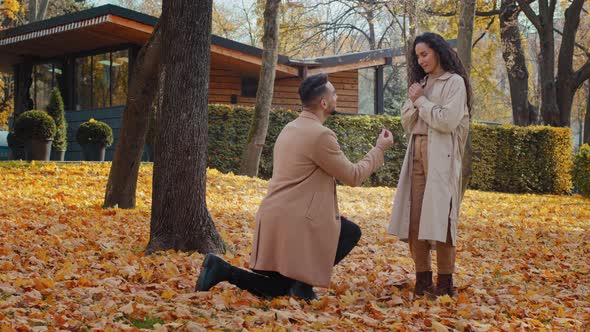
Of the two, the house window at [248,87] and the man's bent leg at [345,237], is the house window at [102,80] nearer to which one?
the house window at [248,87]

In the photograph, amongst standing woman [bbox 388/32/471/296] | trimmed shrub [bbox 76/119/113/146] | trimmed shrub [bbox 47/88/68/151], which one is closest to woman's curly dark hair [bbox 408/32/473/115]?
standing woman [bbox 388/32/471/296]

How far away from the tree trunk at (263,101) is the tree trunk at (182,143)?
29.7 ft

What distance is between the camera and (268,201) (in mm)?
5660

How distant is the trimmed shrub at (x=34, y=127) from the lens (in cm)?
1850

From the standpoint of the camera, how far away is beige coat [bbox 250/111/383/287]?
18.2 ft

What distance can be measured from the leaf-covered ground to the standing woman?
0.42 metres

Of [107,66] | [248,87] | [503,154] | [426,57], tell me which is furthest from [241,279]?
[248,87]

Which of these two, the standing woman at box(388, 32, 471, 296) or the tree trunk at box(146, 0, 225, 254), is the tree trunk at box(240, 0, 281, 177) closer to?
the tree trunk at box(146, 0, 225, 254)

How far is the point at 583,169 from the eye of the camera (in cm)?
2156

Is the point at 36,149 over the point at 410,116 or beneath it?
beneath

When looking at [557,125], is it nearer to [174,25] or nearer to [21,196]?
[21,196]

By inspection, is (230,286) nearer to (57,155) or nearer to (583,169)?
(57,155)

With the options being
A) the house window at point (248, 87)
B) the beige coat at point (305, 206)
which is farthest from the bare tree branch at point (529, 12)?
the beige coat at point (305, 206)

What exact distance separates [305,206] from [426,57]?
155 centimetres
